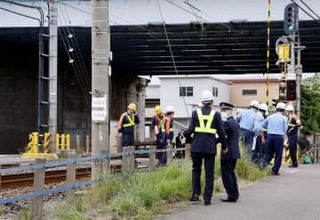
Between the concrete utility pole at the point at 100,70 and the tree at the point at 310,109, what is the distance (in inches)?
1209

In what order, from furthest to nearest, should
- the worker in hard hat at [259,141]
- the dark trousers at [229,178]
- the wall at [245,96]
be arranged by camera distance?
the wall at [245,96], the worker in hard hat at [259,141], the dark trousers at [229,178]

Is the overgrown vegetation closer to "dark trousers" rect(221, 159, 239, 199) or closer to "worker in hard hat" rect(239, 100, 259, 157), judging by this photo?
"dark trousers" rect(221, 159, 239, 199)

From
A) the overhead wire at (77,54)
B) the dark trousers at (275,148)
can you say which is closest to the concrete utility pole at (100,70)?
the dark trousers at (275,148)

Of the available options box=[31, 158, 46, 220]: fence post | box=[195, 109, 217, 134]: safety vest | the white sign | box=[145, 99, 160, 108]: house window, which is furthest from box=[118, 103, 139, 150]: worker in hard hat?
box=[145, 99, 160, 108]: house window

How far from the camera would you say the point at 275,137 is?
53.2ft

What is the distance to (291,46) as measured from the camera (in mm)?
24672

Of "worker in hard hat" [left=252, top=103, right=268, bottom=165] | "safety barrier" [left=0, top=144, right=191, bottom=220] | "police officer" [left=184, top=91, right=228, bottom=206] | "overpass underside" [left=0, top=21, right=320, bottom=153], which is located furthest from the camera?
→ "overpass underside" [left=0, top=21, right=320, bottom=153]

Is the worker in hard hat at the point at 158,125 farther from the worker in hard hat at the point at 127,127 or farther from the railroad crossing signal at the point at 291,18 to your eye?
the railroad crossing signal at the point at 291,18

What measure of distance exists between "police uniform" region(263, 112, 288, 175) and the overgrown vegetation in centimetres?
430

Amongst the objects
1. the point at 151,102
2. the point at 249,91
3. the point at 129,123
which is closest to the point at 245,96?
the point at 249,91

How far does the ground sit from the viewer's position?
9.53 m

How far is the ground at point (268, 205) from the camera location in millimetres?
9531

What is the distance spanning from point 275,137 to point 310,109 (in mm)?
27067

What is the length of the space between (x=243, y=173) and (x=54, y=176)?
5439 mm
